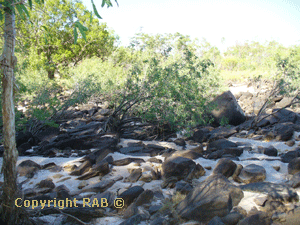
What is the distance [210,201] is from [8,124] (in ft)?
8.14

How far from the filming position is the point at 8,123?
2791mm

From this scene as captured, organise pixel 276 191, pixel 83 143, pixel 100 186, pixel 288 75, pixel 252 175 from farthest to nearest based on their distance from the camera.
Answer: pixel 288 75
pixel 83 143
pixel 252 175
pixel 100 186
pixel 276 191

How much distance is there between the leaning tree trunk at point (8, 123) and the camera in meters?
2.76

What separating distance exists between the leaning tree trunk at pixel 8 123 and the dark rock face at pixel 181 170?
2.44 m

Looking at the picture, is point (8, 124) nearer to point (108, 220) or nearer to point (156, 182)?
point (108, 220)

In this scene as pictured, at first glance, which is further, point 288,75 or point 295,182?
point 288,75

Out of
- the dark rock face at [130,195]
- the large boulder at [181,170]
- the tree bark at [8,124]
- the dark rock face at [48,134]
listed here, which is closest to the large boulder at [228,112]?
the dark rock face at [48,134]

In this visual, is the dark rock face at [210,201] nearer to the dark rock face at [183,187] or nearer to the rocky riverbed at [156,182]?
the rocky riverbed at [156,182]

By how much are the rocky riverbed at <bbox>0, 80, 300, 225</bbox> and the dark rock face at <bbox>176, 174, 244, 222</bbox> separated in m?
0.01

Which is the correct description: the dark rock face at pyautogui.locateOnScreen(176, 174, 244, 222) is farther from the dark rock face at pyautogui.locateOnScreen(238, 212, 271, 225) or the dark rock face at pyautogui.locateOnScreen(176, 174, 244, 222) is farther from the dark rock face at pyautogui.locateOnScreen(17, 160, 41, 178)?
the dark rock face at pyautogui.locateOnScreen(17, 160, 41, 178)

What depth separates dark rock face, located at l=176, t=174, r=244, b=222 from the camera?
3.02 metres

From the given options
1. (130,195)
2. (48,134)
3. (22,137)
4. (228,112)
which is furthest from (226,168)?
(228,112)

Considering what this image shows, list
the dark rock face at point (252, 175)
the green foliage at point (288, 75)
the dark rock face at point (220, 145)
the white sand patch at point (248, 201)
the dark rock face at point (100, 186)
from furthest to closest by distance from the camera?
the green foliage at point (288, 75) → the dark rock face at point (220, 145) → the dark rock face at point (252, 175) → the dark rock face at point (100, 186) → the white sand patch at point (248, 201)

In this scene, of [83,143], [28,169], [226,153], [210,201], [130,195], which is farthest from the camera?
A: [83,143]
